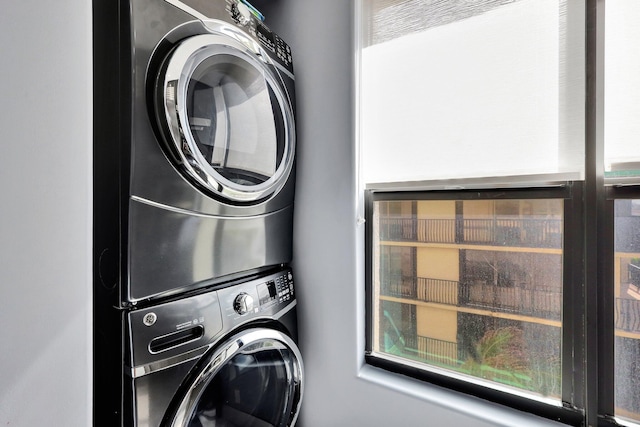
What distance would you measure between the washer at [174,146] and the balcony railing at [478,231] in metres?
0.61

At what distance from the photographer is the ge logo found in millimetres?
732

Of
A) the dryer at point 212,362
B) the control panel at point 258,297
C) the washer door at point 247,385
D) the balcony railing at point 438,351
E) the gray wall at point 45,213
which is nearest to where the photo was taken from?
the gray wall at point 45,213

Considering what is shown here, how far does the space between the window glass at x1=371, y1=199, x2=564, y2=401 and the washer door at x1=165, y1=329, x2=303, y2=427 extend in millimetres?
411

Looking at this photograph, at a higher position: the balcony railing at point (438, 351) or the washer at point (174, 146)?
the washer at point (174, 146)

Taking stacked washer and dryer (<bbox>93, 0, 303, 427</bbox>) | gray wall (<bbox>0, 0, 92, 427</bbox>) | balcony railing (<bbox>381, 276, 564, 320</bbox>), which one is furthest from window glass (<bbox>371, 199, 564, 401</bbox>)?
gray wall (<bbox>0, 0, 92, 427</bbox>)

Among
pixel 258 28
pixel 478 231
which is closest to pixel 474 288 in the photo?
pixel 478 231

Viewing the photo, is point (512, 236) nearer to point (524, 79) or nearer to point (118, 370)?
point (524, 79)

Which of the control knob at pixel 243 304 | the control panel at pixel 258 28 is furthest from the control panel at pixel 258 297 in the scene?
the control panel at pixel 258 28

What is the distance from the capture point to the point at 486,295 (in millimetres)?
1103

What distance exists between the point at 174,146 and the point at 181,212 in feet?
0.58

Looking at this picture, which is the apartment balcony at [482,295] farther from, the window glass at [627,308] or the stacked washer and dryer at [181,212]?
the stacked washer and dryer at [181,212]

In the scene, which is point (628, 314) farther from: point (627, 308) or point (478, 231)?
point (478, 231)

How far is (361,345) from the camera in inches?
50.1

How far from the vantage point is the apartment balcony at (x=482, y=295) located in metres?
1.01
